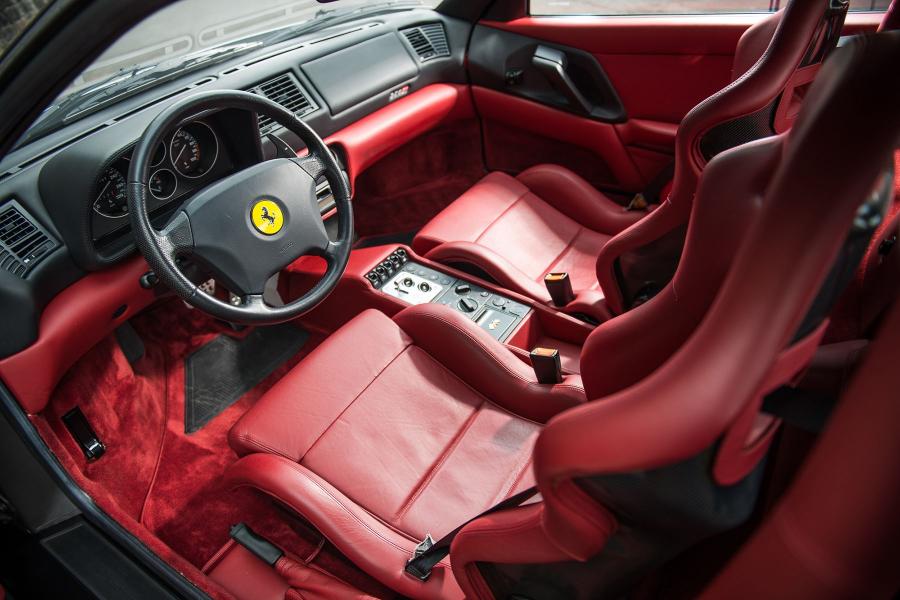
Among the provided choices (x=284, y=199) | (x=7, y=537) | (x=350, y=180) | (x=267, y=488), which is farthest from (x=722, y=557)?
(x=350, y=180)

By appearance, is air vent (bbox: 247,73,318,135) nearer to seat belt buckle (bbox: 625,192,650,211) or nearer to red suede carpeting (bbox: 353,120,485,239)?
red suede carpeting (bbox: 353,120,485,239)

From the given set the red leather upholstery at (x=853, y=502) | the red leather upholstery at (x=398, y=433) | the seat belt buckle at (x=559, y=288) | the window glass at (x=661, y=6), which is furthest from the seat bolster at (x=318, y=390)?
the window glass at (x=661, y=6)

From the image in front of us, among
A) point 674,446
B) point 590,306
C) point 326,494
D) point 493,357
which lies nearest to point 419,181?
point 590,306

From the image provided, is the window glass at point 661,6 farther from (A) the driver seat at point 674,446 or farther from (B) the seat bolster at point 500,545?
(B) the seat bolster at point 500,545

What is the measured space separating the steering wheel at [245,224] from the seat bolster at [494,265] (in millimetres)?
455

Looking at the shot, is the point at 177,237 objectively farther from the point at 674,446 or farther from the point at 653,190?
the point at 653,190

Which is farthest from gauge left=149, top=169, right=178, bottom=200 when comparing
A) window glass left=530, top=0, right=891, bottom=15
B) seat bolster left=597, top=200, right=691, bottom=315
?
window glass left=530, top=0, right=891, bottom=15

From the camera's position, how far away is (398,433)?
146 centimetres

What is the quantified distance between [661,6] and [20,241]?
2.22 metres

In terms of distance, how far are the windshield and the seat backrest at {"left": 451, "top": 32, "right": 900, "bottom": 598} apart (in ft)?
5.44

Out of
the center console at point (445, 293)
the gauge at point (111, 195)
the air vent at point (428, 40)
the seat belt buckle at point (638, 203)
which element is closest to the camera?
the gauge at point (111, 195)

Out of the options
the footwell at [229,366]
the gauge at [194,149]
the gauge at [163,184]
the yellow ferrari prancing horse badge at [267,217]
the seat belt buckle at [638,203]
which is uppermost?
the gauge at [194,149]

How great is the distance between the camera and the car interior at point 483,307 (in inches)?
20.3

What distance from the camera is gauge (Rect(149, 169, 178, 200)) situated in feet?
5.32
